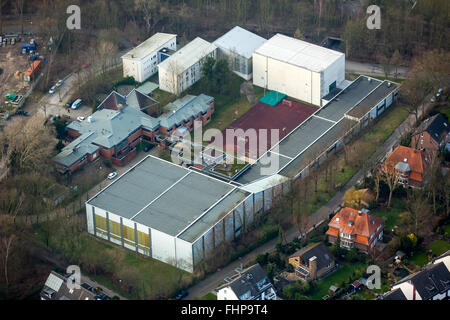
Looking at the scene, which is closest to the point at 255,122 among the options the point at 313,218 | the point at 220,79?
the point at 220,79

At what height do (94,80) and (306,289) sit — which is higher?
(94,80)

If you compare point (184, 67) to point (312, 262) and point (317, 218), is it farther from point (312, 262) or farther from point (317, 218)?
point (312, 262)

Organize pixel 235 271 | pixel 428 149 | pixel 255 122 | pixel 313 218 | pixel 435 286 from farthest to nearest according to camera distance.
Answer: pixel 255 122 < pixel 428 149 < pixel 313 218 < pixel 235 271 < pixel 435 286

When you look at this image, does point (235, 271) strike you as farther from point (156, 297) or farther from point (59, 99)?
point (59, 99)

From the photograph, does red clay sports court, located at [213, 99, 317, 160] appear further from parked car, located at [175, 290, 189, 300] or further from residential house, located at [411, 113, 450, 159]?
parked car, located at [175, 290, 189, 300]

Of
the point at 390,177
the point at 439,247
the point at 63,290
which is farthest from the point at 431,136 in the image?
the point at 63,290

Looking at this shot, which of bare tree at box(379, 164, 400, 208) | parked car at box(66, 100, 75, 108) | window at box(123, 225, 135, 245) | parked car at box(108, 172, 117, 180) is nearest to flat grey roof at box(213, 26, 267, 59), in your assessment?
parked car at box(66, 100, 75, 108)
